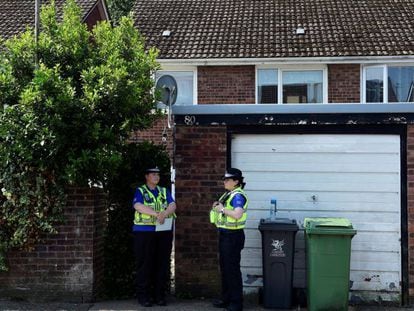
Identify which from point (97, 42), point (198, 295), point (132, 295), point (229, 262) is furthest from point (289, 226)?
point (97, 42)

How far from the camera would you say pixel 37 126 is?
20.6ft

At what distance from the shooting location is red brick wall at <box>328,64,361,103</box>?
1440 centimetres

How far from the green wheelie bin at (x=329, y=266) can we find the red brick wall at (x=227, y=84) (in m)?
8.71

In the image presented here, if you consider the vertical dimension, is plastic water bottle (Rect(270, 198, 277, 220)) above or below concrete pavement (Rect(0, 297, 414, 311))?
above

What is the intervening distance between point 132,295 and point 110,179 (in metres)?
1.53

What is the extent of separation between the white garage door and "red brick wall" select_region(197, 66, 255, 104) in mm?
Answer: 7641

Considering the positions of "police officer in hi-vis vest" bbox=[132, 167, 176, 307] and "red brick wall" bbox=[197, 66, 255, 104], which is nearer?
"police officer in hi-vis vest" bbox=[132, 167, 176, 307]

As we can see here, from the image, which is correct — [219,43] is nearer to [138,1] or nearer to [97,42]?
[138,1]

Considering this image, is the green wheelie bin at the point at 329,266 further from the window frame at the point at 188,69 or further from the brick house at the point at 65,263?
the window frame at the point at 188,69

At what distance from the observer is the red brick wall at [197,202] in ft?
23.4

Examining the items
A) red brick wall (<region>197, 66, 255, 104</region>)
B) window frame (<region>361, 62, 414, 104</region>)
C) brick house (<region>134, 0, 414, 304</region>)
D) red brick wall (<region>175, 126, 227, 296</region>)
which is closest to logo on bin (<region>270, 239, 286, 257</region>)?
brick house (<region>134, 0, 414, 304</region>)

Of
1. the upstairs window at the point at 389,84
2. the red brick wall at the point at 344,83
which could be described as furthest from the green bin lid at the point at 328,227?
the upstairs window at the point at 389,84

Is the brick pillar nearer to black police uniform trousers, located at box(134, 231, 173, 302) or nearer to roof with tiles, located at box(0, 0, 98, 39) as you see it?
black police uniform trousers, located at box(134, 231, 173, 302)

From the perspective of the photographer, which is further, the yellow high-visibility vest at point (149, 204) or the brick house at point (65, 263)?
the brick house at point (65, 263)
